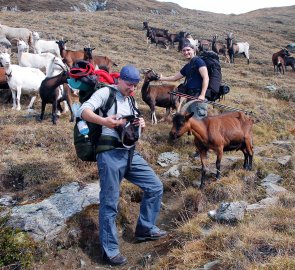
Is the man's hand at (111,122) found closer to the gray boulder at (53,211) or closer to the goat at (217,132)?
the gray boulder at (53,211)

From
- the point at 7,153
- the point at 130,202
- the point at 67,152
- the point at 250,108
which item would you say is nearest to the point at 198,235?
the point at 130,202

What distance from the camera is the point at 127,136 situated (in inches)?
217

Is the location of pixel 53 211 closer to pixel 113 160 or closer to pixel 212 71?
pixel 113 160

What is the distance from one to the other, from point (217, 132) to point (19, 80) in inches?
254

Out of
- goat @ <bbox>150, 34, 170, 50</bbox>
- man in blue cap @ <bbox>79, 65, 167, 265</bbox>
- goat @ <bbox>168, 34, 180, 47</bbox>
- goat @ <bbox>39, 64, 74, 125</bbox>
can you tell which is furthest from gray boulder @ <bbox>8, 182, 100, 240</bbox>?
goat @ <bbox>168, 34, 180, 47</bbox>

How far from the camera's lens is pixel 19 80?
1206 centimetres

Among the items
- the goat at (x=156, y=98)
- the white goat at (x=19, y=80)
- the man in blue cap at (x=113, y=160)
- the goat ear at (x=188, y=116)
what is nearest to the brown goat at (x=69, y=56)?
the white goat at (x=19, y=80)

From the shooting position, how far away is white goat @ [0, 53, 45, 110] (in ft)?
39.2

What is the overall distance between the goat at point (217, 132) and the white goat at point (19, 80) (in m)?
5.78

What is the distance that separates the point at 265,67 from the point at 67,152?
78.6 feet

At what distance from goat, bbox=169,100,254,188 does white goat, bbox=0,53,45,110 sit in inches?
227

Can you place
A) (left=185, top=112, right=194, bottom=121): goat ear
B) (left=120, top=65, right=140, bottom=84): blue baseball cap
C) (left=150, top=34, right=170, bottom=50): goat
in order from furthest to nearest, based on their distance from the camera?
(left=150, top=34, right=170, bottom=50): goat, (left=185, top=112, right=194, bottom=121): goat ear, (left=120, top=65, right=140, bottom=84): blue baseball cap

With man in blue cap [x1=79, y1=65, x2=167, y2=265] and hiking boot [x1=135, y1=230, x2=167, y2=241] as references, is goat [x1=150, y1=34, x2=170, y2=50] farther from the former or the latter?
man in blue cap [x1=79, y1=65, x2=167, y2=265]

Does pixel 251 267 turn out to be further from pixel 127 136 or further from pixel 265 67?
pixel 265 67
